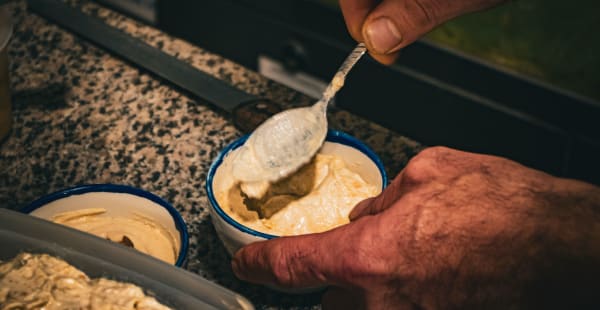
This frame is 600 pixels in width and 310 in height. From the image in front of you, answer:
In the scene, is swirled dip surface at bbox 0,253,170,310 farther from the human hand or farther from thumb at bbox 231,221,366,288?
the human hand

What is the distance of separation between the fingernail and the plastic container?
495 mm

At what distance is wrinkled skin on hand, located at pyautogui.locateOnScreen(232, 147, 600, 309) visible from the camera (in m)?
0.69

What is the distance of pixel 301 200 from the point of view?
106cm

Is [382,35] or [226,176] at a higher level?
[382,35]

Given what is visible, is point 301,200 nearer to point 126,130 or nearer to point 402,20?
point 402,20

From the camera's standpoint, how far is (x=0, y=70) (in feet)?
3.84

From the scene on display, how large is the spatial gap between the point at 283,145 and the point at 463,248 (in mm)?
397

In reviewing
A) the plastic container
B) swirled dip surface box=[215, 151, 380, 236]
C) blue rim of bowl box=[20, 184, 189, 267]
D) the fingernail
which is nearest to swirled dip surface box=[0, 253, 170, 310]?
the plastic container

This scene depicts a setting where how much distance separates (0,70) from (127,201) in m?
0.42

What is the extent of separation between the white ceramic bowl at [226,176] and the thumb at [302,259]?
36 mm

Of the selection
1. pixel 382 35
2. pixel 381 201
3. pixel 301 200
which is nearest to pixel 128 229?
pixel 301 200

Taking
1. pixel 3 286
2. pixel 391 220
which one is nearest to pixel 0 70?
pixel 3 286

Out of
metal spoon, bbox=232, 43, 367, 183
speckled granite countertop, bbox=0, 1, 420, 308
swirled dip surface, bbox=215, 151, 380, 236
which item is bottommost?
speckled granite countertop, bbox=0, 1, 420, 308

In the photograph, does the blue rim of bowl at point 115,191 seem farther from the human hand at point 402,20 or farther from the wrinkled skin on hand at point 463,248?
the human hand at point 402,20
